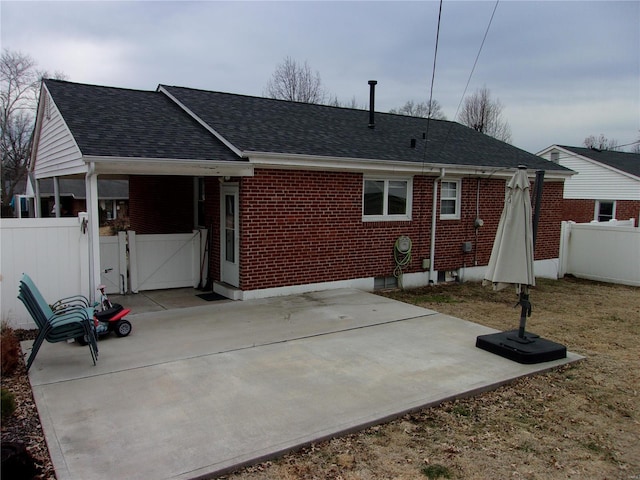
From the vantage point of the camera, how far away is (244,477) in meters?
3.45

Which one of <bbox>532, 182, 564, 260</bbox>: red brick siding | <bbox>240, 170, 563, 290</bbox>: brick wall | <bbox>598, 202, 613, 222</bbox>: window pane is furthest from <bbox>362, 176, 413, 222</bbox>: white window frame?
<bbox>598, 202, 613, 222</bbox>: window pane

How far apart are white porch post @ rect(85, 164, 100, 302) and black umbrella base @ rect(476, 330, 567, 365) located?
5.72 metres

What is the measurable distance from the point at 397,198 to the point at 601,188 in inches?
735

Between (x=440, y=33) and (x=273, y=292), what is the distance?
17.4 feet

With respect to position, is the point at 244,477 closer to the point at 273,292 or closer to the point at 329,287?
the point at 273,292

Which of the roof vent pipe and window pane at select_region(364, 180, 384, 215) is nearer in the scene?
window pane at select_region(364, 180, 384, 215)

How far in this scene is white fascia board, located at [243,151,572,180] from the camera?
8562 millimetres

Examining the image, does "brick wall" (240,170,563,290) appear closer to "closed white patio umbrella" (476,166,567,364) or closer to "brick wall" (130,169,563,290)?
"brick wall" (130,169,563,290)

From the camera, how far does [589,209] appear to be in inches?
976

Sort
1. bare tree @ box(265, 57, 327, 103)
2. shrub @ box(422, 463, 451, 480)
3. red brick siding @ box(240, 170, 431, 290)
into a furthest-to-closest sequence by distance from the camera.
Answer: bare tree @ box(265, 57, 327, 103) < red brick siding @ box(240, 170, 431, 290) < shrub @ box(422, 463, 451, 480)

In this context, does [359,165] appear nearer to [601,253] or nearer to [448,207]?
[448,207]

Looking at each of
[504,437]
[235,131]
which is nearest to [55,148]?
[235,131]

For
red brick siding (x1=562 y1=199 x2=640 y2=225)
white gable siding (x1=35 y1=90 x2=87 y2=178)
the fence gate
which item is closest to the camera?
white gable siding (x1=35 y1=90 x2=87 y2=178)

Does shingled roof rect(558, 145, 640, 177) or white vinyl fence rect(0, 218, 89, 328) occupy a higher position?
shingled roof rect(558, 145, 640, 177)
